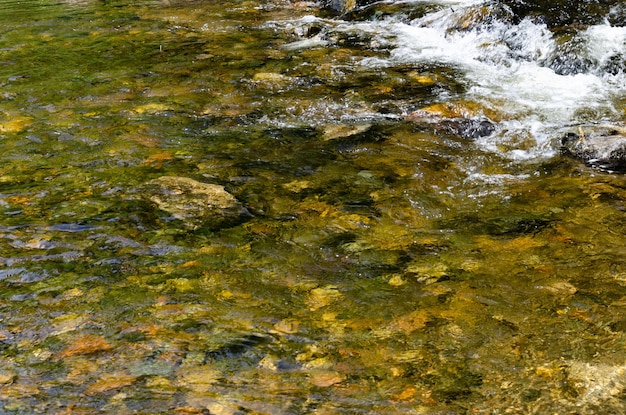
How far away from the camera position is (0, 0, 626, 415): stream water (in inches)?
119

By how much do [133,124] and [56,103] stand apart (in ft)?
4.13

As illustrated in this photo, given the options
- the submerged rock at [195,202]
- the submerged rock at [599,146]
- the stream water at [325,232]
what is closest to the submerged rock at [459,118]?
the stream water at [325,232]

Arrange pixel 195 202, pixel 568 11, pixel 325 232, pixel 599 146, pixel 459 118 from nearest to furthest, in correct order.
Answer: pixel 325 232, pixel 195 202, pixel 599 146, pixel 459 118, pixel 568 11

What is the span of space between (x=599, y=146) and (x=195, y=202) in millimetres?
3462

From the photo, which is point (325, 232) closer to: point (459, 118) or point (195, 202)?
point (195, 202)

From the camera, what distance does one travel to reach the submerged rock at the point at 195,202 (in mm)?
4503

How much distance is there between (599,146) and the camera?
5309 mm

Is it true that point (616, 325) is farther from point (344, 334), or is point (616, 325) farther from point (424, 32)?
point (424, 32)

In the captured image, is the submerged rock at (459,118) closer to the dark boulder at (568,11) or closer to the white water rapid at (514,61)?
the white water rapid at (514,61)

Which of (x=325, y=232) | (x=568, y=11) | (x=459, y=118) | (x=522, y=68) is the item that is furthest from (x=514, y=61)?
(x=325, y=232)

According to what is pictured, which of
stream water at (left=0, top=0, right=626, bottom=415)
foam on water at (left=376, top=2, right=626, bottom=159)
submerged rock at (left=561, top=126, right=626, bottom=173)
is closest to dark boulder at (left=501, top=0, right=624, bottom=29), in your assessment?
stream water at (left=0, top=0, right=626, bottom=415)

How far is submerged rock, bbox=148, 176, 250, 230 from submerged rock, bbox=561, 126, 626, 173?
9.72ft

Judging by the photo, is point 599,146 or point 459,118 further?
point 459,118

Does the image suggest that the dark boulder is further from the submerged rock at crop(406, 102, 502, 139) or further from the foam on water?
the submerged rock at crop(406, 102, 502, 139)
